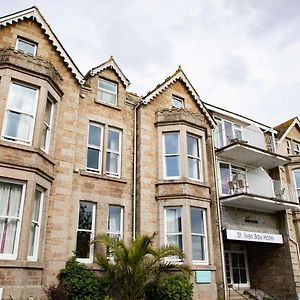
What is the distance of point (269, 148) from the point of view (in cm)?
2308

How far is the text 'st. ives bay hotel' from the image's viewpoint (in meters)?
11.8

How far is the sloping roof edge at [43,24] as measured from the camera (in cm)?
1398

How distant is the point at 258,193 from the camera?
2011 centimetres

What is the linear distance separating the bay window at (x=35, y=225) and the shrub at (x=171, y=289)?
15.3 feet

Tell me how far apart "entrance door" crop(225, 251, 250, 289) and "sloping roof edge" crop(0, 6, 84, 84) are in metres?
13.1

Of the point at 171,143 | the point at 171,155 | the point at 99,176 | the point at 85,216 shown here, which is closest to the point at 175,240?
the point at 171,155

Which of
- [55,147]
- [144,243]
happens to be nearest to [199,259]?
[144,243]

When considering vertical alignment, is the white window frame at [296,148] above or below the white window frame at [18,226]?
above

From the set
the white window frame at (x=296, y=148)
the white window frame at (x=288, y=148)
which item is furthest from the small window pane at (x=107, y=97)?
the white window frame at (x=296, y=148)

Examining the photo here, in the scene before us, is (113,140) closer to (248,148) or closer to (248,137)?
(248,148)

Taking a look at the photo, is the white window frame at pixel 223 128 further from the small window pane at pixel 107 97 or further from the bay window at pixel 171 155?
the small window pane at pixel 107 97

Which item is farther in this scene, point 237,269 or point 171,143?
point 237,269

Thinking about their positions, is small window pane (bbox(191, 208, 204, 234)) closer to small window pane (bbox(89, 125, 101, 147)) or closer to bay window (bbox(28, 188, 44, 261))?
Result: small window pane (bbox(89, 125, 101, 147))

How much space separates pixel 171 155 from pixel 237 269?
347 inches
